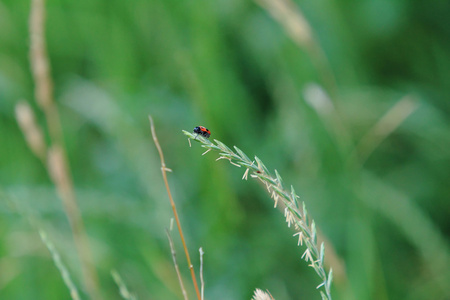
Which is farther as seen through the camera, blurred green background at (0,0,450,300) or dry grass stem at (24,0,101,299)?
blurred green background at (0,0,450,300)

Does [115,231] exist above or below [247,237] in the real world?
below

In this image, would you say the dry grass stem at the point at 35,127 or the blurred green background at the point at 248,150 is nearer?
the dry grass stem at the point at 35,127

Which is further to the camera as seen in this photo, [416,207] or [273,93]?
[273,93]

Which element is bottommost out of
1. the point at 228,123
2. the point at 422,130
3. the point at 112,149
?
the point at 112,149

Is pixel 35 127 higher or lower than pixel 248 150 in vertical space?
lower

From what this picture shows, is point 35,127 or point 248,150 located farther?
point 248,150

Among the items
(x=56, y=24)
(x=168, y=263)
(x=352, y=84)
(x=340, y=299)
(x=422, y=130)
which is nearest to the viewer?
(x=340, y=299)

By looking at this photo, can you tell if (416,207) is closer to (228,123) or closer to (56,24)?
(228,123)

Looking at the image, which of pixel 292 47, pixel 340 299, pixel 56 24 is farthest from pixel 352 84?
pixel 56 24
